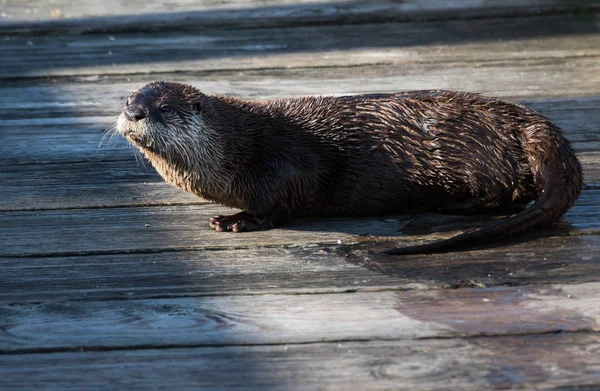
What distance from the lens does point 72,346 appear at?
211 cm

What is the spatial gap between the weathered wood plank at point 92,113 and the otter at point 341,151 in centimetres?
62

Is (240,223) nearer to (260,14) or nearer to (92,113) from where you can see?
(92,113)

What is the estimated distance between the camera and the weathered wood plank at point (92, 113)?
3.73 meters

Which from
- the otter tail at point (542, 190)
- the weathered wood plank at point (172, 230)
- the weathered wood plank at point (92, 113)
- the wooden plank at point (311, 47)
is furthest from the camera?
the wooden plank at point (311, 47)

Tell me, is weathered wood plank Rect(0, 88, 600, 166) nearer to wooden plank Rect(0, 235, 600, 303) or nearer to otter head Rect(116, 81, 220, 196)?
otter head Rect(116, 81, 220, 196)

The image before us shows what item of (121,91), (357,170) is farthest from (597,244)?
(121,91)

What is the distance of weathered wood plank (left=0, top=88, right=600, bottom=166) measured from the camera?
373cm

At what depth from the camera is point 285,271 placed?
2.52 metres

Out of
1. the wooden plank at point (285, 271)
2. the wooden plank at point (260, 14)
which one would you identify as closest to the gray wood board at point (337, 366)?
the wooden plank at point (285, 271)

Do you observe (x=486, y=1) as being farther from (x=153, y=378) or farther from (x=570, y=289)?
(x=153, y=378)

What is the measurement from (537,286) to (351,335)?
0.53 meters

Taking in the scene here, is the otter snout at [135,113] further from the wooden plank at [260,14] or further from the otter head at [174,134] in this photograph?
the wooden plank at [260,14]

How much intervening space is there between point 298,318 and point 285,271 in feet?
1.03

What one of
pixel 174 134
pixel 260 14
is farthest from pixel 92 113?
pixel 260 14
